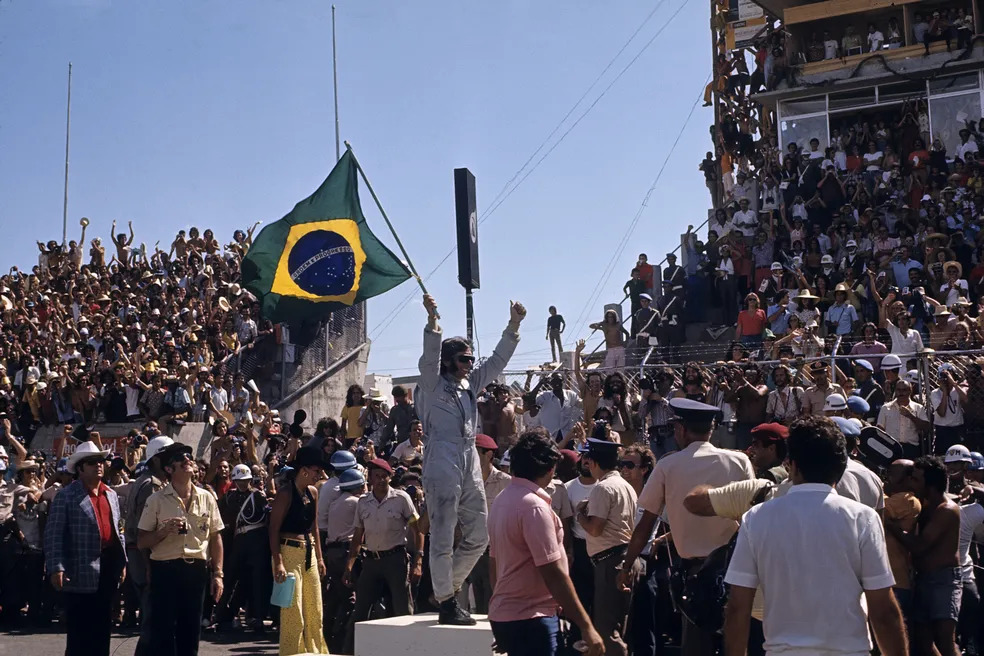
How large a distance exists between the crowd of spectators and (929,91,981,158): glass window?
49.1ft

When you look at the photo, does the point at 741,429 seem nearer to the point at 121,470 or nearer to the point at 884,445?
the point at 884,445

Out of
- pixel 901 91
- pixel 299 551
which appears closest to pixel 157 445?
pixel 299 551

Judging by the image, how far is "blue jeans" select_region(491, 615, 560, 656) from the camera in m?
5.89

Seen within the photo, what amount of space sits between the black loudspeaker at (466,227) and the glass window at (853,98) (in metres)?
20.8

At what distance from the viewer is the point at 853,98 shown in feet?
94.0

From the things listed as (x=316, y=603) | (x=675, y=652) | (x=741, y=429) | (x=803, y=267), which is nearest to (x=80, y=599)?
(x=316, y=603)

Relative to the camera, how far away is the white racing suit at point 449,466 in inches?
309

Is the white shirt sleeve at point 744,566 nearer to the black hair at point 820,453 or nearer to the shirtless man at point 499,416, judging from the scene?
the black hair at point 820,453

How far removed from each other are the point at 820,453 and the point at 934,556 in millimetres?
3464

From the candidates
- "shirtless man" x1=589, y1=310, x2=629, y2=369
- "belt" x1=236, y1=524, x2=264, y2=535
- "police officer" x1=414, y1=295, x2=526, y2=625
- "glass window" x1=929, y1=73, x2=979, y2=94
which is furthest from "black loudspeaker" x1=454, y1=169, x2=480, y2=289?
"glass window" x1=929, y1=73, x2=979, y2=94

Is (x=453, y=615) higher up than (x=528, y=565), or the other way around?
(x=528, y=565)

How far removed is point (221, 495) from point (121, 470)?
1.17 metres

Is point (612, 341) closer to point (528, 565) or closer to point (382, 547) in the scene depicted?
point (382, 547)

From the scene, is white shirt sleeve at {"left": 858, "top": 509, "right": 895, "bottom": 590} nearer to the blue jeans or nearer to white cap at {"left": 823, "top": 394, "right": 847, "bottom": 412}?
the blue jeans
